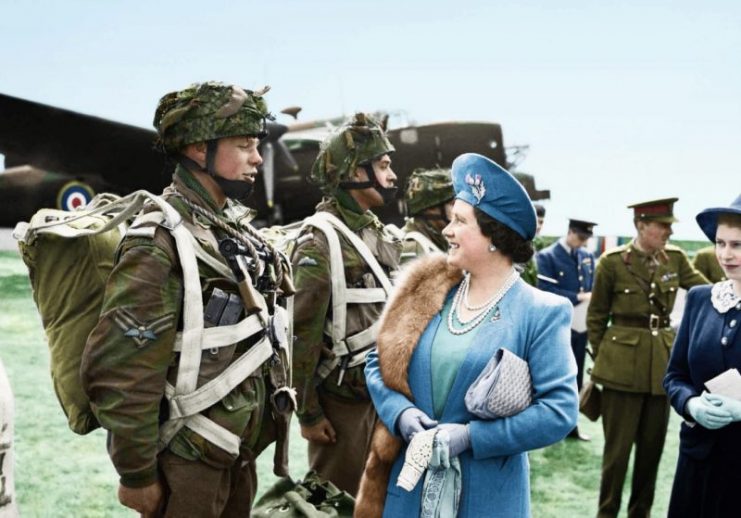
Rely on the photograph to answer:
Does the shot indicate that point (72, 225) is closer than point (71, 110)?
Yes

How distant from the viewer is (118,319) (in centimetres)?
241

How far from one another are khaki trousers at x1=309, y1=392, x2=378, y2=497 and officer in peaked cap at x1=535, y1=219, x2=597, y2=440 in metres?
4.03

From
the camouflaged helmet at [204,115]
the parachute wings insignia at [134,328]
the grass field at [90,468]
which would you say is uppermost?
the camouflaged helmet at [204,115]

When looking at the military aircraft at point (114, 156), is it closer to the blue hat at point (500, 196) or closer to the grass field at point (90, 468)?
the grass field at point (90, 468)

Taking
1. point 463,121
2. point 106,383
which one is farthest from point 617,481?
point 463,121

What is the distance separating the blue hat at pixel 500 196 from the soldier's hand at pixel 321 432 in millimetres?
1801

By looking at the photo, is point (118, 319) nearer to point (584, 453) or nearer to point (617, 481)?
point (617, 481)

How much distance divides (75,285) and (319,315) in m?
1.34

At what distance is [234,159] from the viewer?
2764mm

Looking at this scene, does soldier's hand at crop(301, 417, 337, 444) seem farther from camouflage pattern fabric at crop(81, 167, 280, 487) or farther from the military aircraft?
the military aircraft

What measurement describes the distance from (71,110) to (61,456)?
41.2 feet

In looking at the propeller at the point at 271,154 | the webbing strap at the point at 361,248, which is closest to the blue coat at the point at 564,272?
the webbing strap at the point at 361,248

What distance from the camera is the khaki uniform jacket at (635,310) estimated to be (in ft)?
15.8

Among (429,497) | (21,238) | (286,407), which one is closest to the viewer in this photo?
(429,497)
